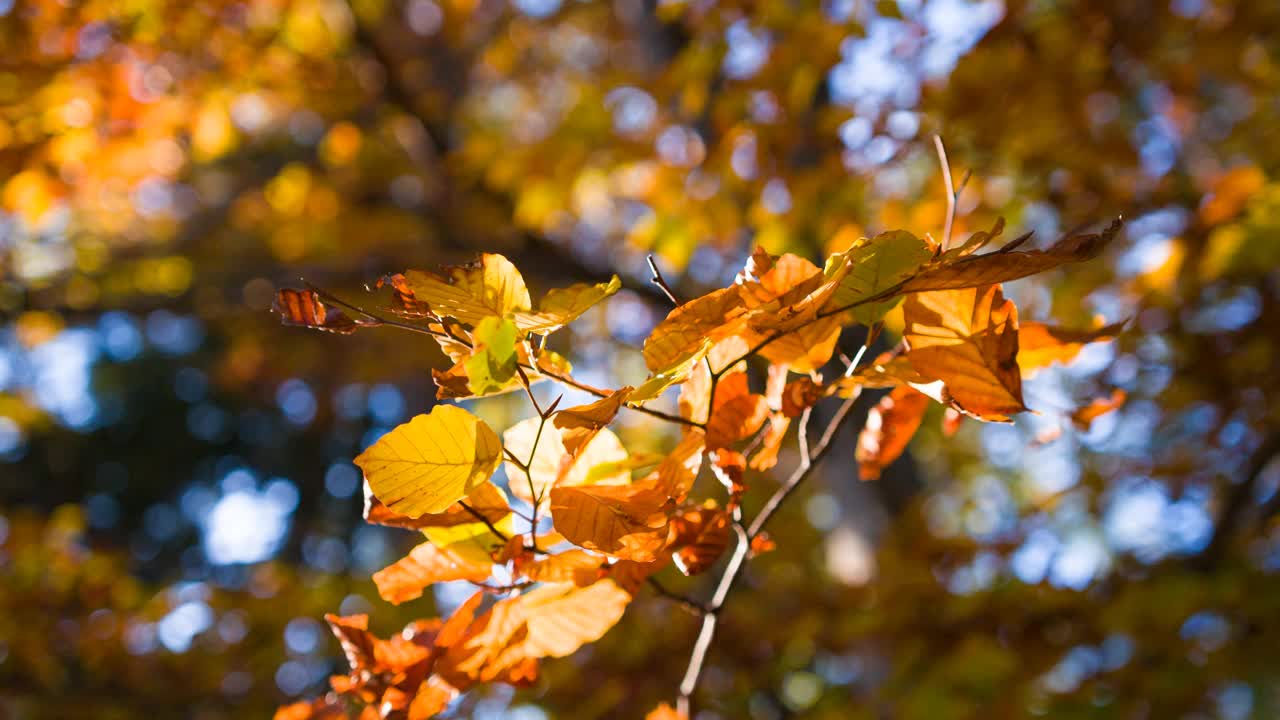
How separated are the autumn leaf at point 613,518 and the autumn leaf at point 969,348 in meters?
0.16

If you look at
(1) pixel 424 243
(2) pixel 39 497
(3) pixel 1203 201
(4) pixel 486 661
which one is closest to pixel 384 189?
(1) pixel 424 243

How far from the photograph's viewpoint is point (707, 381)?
51 centimetres

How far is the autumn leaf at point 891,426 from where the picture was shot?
1.89 feet

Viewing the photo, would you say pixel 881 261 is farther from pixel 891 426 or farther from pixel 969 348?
pixel 891 426

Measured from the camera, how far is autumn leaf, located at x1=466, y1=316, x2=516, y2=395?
1.15ft

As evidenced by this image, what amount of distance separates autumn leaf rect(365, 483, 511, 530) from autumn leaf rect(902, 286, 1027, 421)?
0.26 meters

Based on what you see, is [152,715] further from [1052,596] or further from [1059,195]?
[1059,195]

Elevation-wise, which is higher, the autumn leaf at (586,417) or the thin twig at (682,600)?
the autumn leaf at (586,417)

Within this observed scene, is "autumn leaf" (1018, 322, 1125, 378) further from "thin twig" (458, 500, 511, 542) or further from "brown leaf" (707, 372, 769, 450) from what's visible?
"thin twig" (458, 500, 511, 542)

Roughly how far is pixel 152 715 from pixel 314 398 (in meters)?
4.44

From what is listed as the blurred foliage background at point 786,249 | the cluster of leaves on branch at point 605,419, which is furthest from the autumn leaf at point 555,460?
the blurred foliage background at point 786,249

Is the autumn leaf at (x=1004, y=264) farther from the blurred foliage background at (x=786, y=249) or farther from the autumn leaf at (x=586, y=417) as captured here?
the blurred foliage background at (x=786, y=249)

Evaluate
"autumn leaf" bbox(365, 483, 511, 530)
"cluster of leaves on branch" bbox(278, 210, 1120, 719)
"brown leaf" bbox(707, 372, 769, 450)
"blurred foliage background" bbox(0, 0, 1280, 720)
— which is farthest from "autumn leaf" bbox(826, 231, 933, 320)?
"blurred foliage background" bbox(0, 0, 1280, 720)

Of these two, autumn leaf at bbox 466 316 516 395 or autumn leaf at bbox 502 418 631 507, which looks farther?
autumn leaf at bbox 502 418 631 507
